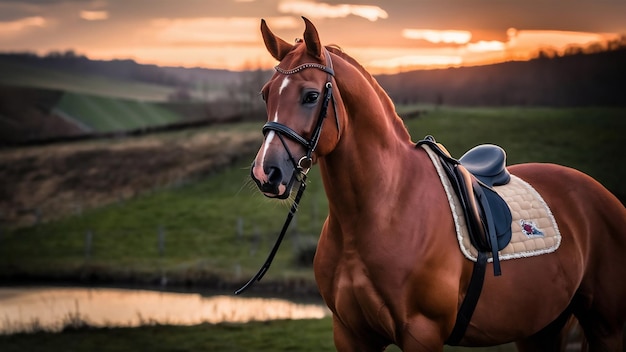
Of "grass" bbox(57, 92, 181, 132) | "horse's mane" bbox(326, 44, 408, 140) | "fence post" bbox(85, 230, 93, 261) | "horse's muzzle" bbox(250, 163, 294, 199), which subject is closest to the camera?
→ "horse's muzzle" bbox(250, 163, 294, 199)

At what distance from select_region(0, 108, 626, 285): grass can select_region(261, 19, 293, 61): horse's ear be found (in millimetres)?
17569

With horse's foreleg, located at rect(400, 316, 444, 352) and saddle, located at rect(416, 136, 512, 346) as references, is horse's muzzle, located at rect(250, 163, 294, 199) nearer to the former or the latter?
horse's foreleg, located at rect(400, 316, 444, 352)

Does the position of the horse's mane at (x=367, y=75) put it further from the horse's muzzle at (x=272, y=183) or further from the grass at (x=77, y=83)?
the grass at (x=77, y=83)

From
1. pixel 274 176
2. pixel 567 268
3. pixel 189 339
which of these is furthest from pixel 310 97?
pixel 189 339

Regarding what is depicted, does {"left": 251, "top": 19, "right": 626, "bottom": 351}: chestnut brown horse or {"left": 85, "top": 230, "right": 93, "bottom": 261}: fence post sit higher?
{"left": 251, "top": 19, "right": 626, "bottom": 351}: chestnut brown horse

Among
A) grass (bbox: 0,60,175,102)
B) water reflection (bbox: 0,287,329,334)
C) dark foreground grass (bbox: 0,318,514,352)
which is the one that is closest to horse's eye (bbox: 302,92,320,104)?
dark foreground grass (bbox: 0,318,514,352)

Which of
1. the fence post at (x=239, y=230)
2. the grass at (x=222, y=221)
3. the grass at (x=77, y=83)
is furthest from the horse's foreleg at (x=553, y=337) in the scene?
the grass at (x=77, y=83)

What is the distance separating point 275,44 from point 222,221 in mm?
27719

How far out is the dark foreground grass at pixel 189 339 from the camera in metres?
12.2

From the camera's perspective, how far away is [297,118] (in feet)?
13.6

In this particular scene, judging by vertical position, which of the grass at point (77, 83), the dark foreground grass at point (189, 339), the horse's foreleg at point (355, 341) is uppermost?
the horse's foreleg at point (355, 341)

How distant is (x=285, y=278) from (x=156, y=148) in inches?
938

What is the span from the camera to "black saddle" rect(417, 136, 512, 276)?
497 cm

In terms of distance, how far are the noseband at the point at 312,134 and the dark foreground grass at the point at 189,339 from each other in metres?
8.05
